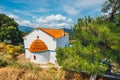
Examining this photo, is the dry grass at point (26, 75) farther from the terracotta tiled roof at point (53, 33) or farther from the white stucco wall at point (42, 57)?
the terracotta tiled roof at point (53, 33)

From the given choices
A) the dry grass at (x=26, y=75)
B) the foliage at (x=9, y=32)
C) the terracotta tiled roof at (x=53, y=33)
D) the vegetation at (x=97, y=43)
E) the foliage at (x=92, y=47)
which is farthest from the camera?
the foliage at (x=9, y=32)

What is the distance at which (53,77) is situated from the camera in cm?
1981

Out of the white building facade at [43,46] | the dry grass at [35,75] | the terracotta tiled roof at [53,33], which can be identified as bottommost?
the dry grass at [35,75]

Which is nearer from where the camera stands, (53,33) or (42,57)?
(42,57)

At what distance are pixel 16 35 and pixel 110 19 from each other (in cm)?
3237

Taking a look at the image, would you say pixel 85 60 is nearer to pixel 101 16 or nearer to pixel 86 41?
pixel 86 41

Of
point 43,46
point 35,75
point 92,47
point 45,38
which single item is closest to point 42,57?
point 43,46

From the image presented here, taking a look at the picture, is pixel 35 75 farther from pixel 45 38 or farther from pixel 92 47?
pixel 45 38

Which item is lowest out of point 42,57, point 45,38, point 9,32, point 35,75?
point 35,75

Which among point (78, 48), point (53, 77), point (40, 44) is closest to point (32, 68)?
point (53, 77)

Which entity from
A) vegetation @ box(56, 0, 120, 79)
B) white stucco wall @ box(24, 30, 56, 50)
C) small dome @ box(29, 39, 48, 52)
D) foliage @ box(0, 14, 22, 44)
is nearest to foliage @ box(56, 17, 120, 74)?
vegetation @ box(56, 0, 120, 79)

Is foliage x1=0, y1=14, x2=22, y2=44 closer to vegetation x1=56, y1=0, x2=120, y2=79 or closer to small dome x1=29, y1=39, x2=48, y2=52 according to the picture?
small dome x1=29, y1=39, x2=48, y2=52

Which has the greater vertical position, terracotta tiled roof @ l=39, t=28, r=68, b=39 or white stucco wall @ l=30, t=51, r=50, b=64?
terracotta tiled roof @ l=39, t=28, r=68, b=39

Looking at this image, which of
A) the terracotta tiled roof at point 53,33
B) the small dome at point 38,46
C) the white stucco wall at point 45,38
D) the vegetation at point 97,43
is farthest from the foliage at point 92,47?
the terracotta tiled roof at point 53,33
